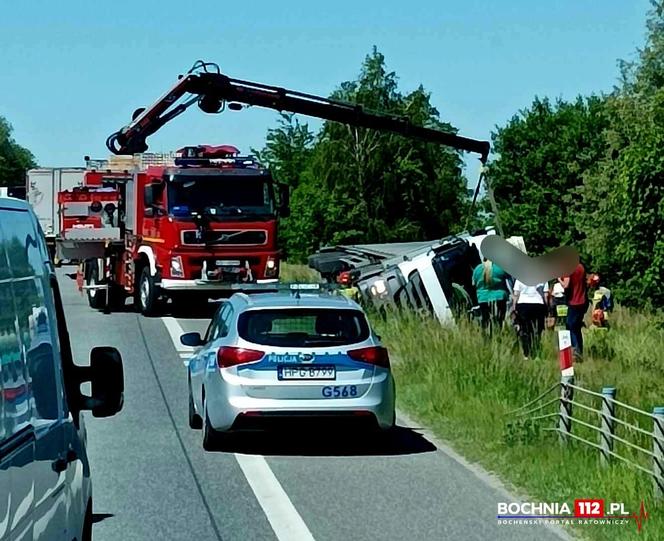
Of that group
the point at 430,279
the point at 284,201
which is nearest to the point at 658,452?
the point at 430,279

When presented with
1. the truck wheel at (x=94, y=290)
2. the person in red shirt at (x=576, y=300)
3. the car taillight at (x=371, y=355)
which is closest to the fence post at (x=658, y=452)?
the car taillight at (x=371, y=355)

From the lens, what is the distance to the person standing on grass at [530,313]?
1906 centimetres

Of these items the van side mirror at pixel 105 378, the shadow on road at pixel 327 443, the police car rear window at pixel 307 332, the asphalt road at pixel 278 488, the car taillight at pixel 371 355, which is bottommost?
the shadow on road at pixel 327 443

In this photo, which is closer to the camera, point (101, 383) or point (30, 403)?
point (30, 403)

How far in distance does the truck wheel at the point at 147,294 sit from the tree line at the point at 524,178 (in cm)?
668

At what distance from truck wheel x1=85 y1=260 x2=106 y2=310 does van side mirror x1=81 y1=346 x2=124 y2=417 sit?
2413cm

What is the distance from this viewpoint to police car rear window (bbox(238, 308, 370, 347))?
41.2ft

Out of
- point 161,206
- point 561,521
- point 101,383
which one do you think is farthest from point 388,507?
point 161,206

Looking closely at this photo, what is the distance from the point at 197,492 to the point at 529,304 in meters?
9.56

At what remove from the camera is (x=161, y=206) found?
27266 millimetres

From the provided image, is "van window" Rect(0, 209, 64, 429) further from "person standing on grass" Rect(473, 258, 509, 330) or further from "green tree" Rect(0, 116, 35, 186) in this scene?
"green tree" Rect(0, 116, 35, 186)

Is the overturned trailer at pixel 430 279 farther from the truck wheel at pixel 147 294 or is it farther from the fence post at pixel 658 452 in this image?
the fence post at pixel 658 452

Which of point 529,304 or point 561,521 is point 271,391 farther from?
point 529,304

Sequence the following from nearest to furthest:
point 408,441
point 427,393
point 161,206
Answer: point 408,441 → point 427,393 → point 161,206
